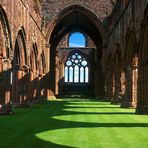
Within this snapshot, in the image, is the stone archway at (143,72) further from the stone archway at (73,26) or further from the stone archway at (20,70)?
the stone archway at (73,26)

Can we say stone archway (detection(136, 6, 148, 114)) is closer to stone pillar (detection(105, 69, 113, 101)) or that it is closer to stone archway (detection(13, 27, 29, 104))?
stone archway (detection(13, 27, 29, 104))

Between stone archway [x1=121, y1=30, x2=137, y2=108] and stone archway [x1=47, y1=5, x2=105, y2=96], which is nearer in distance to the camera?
stone archway [x1=121, y1=30, x2=137, y2=108]

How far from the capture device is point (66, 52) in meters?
55.8

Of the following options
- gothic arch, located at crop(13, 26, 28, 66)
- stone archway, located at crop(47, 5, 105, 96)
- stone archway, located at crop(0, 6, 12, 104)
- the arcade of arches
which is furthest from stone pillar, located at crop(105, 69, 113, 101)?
stone archway, located at crop(0, 6, 12, 104)

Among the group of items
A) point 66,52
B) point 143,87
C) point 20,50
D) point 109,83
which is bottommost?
point 143,87

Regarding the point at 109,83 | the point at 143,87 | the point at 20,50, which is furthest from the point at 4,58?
the point at 109,83

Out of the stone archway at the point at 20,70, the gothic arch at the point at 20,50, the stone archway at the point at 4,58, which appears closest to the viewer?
the stone archway at the point at 4,58

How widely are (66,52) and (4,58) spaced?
37968mm

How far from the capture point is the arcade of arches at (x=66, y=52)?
19.0 m

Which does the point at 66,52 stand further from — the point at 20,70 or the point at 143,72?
the point at 143,72

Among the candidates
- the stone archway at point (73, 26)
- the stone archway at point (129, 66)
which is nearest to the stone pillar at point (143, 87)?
the stone archway at point (129, 66)

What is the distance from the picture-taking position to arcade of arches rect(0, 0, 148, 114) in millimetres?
18953

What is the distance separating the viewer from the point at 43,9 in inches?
1485

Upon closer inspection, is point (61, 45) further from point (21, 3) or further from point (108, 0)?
point (21, 3)
